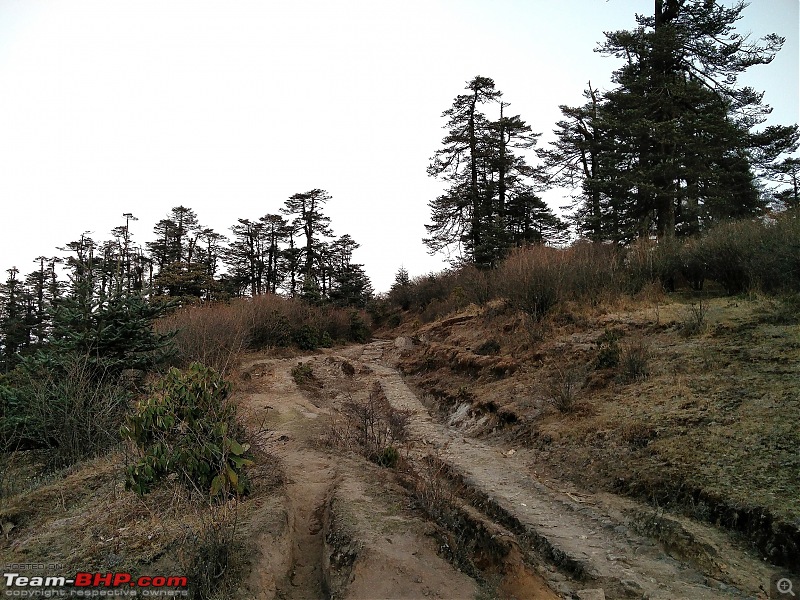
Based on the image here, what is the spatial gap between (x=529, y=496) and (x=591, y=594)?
188cm

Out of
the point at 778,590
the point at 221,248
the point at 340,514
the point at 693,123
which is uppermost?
the point at 221,248

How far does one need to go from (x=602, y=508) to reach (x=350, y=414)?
550 centimetres

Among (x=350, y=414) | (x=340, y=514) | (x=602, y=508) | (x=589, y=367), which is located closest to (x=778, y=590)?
(x=602, y=508)

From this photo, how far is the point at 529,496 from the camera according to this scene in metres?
4.93

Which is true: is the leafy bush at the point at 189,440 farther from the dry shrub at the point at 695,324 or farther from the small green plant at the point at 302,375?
the small green plant at the point at 302,375

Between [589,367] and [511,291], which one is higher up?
[511,291]

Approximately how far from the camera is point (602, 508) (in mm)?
4430

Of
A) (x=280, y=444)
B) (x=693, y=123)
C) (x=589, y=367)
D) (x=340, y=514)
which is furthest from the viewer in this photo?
(x=693, y=123)

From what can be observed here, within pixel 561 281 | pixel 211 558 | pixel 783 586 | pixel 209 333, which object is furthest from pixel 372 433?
pixel 209 333

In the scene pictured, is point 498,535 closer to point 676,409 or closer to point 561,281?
point 676,409

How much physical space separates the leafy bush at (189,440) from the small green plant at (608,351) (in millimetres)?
5600

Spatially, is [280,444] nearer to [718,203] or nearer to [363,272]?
[718,203]

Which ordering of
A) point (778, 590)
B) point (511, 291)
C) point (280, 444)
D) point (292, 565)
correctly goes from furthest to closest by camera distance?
point (511, 291) < point (280, 444) < point (292, 565) < point (778, 590)

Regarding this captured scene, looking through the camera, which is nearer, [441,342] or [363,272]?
[441,342]
